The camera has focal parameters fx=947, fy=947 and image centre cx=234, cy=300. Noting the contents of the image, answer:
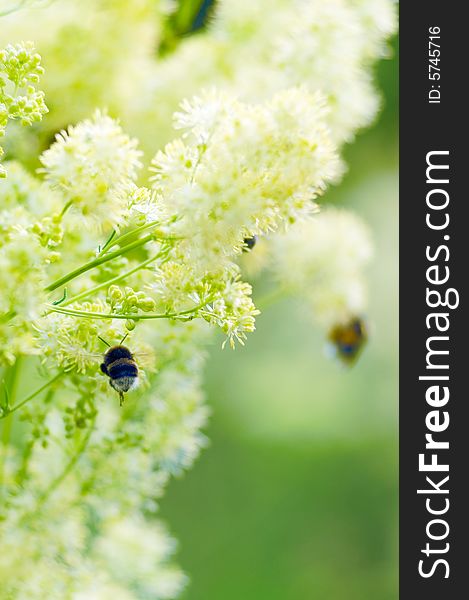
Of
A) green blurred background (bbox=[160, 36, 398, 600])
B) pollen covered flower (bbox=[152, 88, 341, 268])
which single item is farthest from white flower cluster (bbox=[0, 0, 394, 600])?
green blurred background (bbox=[160, 36, 398, 600])

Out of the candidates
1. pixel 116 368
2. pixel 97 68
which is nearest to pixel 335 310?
pixel 97 68

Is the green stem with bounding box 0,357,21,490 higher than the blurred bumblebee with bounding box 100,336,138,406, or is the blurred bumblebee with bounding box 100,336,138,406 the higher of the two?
the green stem with bounding box 0,357,21,490

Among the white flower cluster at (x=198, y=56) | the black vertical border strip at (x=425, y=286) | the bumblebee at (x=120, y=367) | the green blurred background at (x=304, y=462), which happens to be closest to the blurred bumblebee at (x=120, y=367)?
the bumblebee at (x=120, y=367)

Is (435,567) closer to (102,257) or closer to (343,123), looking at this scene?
(343,123)

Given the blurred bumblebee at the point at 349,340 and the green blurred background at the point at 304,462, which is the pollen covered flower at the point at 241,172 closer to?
the blurred bumblebee at the point at 349,340

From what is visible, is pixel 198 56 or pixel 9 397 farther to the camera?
pixel 198 56

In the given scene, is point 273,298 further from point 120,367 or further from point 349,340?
point 120,367

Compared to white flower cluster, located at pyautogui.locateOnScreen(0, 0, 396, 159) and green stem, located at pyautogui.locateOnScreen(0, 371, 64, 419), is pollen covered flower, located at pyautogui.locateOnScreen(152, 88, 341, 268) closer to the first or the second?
green stem, located at pyautogui.locateOnScreen(0, 371, 64, 419)

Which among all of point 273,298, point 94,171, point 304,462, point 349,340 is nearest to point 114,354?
point 94,171
